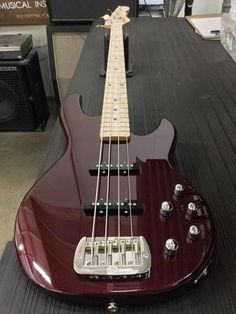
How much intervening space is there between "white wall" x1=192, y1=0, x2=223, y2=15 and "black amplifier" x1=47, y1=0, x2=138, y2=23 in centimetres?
31

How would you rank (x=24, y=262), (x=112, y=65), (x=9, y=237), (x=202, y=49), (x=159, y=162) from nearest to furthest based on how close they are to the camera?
(x=24, y=262), (x=159, y=162), (x=112, y=65), (x=202, y=49), (x=9, y=237)

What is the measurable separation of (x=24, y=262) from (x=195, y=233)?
0.61 ft

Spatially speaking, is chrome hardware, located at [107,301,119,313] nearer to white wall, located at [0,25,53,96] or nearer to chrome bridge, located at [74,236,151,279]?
chrome bridge, located at [74,236,151,279]

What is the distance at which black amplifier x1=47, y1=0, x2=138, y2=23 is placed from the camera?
138 cm

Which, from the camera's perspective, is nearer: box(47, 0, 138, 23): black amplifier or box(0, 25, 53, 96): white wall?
box(47, 0, 138, 23): black amplifier

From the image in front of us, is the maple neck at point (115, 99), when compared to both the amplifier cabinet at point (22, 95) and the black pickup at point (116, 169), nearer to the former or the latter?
the black pickup at point (116, 169)

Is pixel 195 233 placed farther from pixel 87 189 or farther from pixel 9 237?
pixel 9 237

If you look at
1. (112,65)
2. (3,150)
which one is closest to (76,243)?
(112,65)

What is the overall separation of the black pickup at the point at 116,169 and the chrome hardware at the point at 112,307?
7.0 inches

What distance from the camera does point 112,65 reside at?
29.3 inches

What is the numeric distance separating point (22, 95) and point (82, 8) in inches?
19.6

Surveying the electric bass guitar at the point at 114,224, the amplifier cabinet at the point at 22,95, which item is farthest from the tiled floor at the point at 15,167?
the electric bass guitar at the point at 114,224

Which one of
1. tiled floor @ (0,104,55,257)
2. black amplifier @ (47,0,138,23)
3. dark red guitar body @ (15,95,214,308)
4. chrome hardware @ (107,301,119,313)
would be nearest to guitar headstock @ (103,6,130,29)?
black amplifier @ (47,0,138,23)

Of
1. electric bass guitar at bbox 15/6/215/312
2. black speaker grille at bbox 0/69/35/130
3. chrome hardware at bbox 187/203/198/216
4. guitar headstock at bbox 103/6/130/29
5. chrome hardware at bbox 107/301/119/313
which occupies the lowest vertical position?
black speaker grille at bbox 0/69/35/130
